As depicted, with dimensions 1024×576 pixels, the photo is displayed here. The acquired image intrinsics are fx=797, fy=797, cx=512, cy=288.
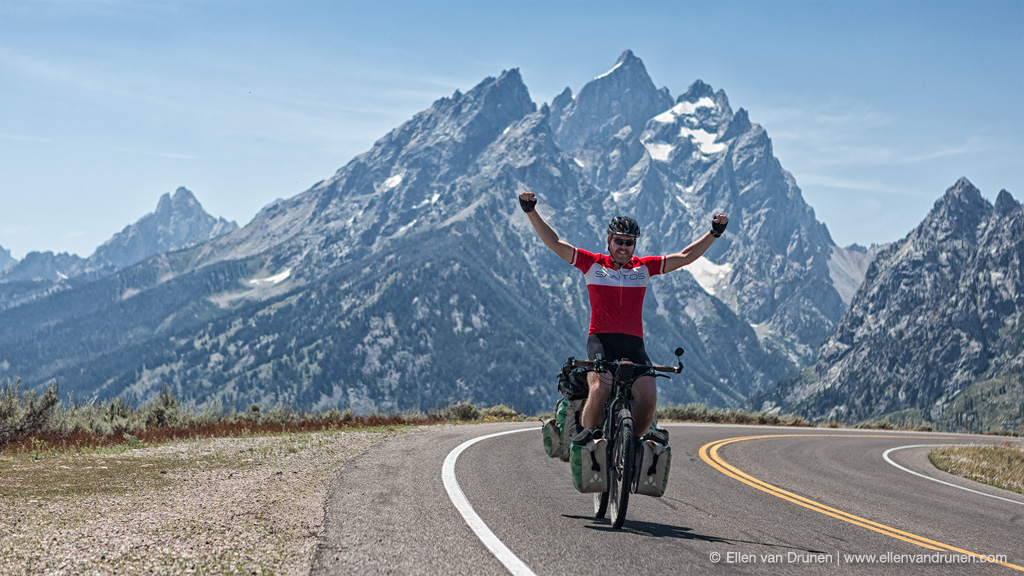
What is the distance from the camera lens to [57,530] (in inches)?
290

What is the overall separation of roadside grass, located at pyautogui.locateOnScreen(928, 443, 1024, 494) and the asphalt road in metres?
3.03

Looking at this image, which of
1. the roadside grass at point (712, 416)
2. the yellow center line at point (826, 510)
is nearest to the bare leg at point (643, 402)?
the yellow center line at point (826, 510)

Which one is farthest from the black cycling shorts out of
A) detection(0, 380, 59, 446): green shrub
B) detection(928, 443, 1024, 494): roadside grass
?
detection(0, 380, 59, 446): green shrub

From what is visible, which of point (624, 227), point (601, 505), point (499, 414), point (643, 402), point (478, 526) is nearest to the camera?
point (478, 526)

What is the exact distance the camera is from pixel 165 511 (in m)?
8.35

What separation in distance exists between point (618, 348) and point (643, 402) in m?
0.63

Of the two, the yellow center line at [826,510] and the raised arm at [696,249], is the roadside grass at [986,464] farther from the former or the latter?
the raised arm at [696,249]

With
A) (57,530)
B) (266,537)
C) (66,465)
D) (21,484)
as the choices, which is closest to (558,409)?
(266,537)

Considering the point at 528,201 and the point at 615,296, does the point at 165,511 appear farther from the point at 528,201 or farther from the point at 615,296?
the point at 615,296

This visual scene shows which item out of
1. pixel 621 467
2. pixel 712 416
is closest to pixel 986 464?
pixel 712 416

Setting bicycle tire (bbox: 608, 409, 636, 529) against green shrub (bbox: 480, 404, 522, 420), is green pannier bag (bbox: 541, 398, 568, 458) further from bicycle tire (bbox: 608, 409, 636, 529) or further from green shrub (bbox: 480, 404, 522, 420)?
green shrub (bbox: 480, 404, 522, 420)

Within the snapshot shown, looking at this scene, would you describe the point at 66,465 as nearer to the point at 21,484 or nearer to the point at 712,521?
the point at 21,484

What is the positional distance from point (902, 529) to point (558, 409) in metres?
4.07

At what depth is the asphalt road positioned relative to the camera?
662 cm
